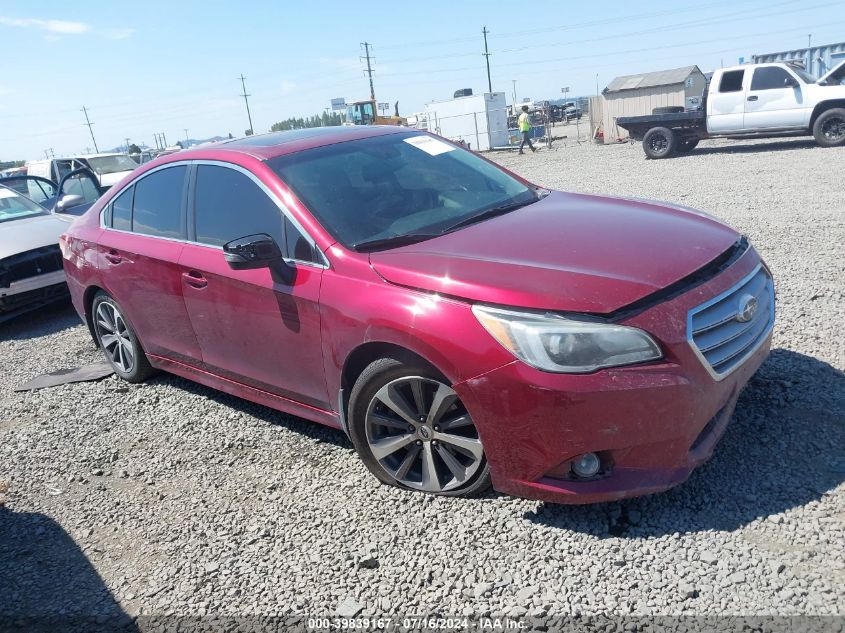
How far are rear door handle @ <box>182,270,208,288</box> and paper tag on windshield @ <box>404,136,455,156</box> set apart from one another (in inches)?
59.6

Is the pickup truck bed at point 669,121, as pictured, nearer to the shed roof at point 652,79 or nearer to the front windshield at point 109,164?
the shed roof at point 652,79

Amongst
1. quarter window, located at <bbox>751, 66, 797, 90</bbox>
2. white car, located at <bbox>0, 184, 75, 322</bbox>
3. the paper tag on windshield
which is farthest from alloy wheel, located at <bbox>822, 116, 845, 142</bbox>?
white car, located at <bbox>0, 184, 75, 322</bbox>

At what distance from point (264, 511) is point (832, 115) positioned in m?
17.3

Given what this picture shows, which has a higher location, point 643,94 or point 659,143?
point 643,94

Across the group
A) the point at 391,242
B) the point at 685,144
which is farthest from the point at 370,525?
the point at 685,144

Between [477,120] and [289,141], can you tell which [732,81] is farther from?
[477,120]

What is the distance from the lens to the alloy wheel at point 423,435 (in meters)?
2.94

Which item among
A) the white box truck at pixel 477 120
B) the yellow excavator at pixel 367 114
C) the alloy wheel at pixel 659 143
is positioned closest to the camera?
the alloy wheel at pixel 659 143

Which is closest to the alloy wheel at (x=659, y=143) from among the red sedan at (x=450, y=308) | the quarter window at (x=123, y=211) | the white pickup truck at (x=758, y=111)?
the white pickup truck at (x=758, y=111)

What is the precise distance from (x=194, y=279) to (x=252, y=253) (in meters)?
0.84

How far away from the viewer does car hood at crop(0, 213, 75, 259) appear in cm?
722

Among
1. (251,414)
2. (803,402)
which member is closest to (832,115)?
(803,402)

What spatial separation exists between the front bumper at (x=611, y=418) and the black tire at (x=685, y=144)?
17296 millimetres

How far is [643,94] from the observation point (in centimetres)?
2794
